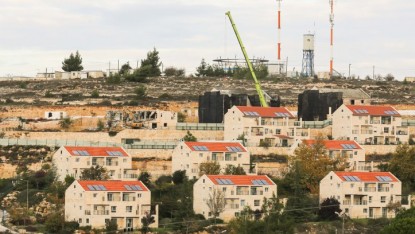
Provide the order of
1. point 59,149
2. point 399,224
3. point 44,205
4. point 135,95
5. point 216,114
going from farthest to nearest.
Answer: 1. point 135,95
2. point 216,114
3. point 59,149
4. point 44,205
5. point 399,224

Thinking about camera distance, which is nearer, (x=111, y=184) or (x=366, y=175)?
(x=111, y=184)

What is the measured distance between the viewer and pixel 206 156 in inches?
4936

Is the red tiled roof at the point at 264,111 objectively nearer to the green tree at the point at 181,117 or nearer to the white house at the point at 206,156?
the white house at the point at 206,156

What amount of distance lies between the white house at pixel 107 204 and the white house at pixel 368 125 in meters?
27.3

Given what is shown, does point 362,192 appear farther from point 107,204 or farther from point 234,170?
point 107,204

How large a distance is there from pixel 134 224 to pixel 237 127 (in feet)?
82.5

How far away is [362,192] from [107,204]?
57.5ft

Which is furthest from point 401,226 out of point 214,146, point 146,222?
point 214,146

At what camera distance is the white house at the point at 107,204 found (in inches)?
4444

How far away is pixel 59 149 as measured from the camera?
125875 millimetres

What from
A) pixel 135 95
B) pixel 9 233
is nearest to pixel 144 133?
pixel 135 95

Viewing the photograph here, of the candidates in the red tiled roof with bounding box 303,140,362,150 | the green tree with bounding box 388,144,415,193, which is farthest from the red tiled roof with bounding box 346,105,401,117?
the green tree with bounding box 388,144,415,193

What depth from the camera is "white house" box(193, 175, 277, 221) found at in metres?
116

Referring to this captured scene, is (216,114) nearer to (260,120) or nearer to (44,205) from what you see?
(260,120)
